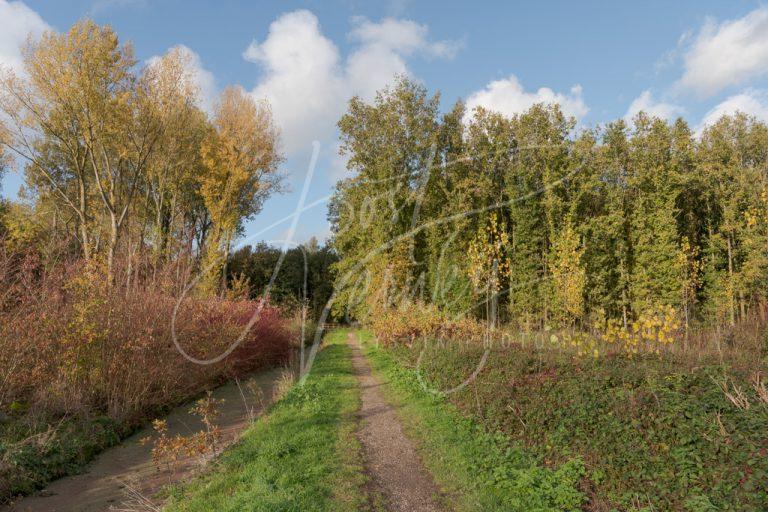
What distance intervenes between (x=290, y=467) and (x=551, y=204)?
838 inches

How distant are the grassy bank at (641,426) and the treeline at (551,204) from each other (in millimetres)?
13805

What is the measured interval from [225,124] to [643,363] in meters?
22.2

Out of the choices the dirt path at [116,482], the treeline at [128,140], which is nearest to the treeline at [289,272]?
the treeline at [128,140]

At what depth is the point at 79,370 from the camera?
8875 millimetres

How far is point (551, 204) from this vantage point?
24.1 metres

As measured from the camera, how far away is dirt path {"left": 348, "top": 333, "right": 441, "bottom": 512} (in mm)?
5348

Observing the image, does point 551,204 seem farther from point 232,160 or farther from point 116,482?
point 116,482

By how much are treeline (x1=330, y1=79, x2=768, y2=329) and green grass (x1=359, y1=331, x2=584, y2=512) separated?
13.1m

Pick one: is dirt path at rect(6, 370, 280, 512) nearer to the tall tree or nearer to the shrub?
the shrub

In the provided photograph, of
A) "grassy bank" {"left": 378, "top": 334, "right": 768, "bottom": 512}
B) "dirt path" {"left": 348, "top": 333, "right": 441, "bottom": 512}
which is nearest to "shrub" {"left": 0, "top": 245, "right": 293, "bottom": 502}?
"dirt path" {"left": 348, "top": 333, "right": 441, "bottom": 512}

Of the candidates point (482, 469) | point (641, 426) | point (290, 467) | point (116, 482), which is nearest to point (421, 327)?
point (482, 469)

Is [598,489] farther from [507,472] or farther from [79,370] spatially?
[79,370]

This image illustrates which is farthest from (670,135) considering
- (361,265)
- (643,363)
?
(643,363)

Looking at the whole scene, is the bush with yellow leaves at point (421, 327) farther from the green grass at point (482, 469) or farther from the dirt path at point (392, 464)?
the green grass at point (482, 469)
